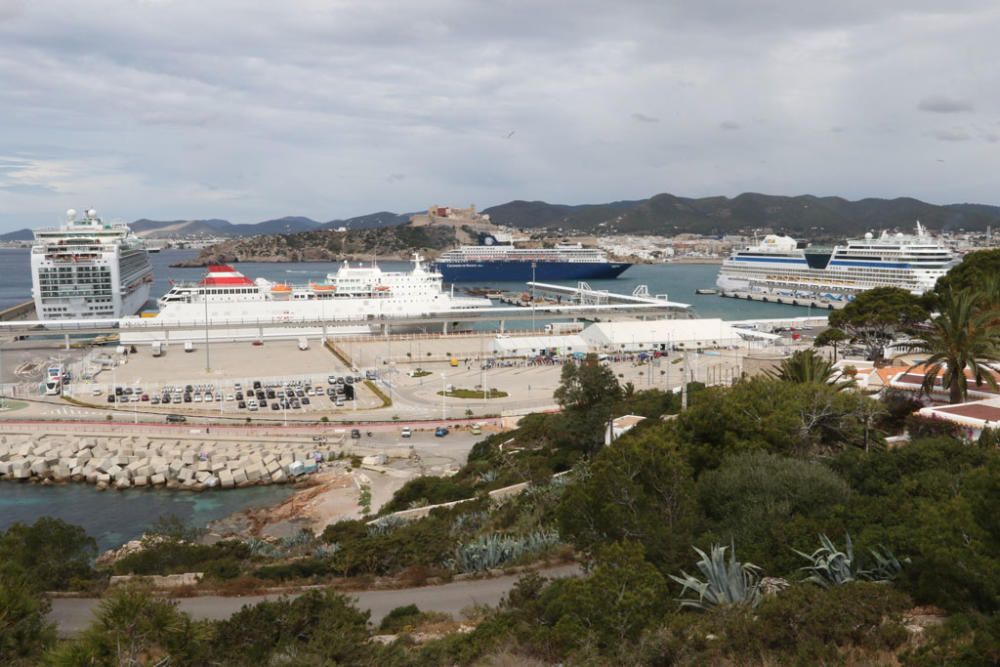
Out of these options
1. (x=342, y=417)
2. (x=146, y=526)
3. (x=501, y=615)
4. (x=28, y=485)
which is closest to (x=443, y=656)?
(x=501, y=615)

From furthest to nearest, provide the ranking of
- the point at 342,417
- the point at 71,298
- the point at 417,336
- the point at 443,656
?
the point at 71,298
the point at 417,336
the point at 342,417
the point at 443,656

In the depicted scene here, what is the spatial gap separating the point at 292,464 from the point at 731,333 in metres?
24.8

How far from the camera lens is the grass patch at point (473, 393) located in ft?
84.2

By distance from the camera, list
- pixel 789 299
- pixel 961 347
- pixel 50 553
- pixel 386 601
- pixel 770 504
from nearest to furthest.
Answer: pixel 770 504 → pixel 386 601 → pixel 50 553 → pixel 961 347 → pixel 789 299

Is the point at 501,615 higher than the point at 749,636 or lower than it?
lower

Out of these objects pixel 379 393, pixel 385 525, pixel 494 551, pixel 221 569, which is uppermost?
pixel 494 551

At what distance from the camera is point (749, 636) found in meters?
5.21

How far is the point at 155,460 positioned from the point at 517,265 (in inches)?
2635

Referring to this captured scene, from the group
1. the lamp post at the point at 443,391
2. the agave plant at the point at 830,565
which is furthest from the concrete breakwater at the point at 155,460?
the agave plant at the point at 830,565

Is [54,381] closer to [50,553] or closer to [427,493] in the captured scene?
[427,493]

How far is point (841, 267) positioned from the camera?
199ft

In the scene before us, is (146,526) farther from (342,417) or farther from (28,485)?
(342,417)

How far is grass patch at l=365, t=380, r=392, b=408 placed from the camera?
A: 2441 centimetres

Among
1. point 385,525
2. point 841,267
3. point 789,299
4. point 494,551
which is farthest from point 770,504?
point 789,299
